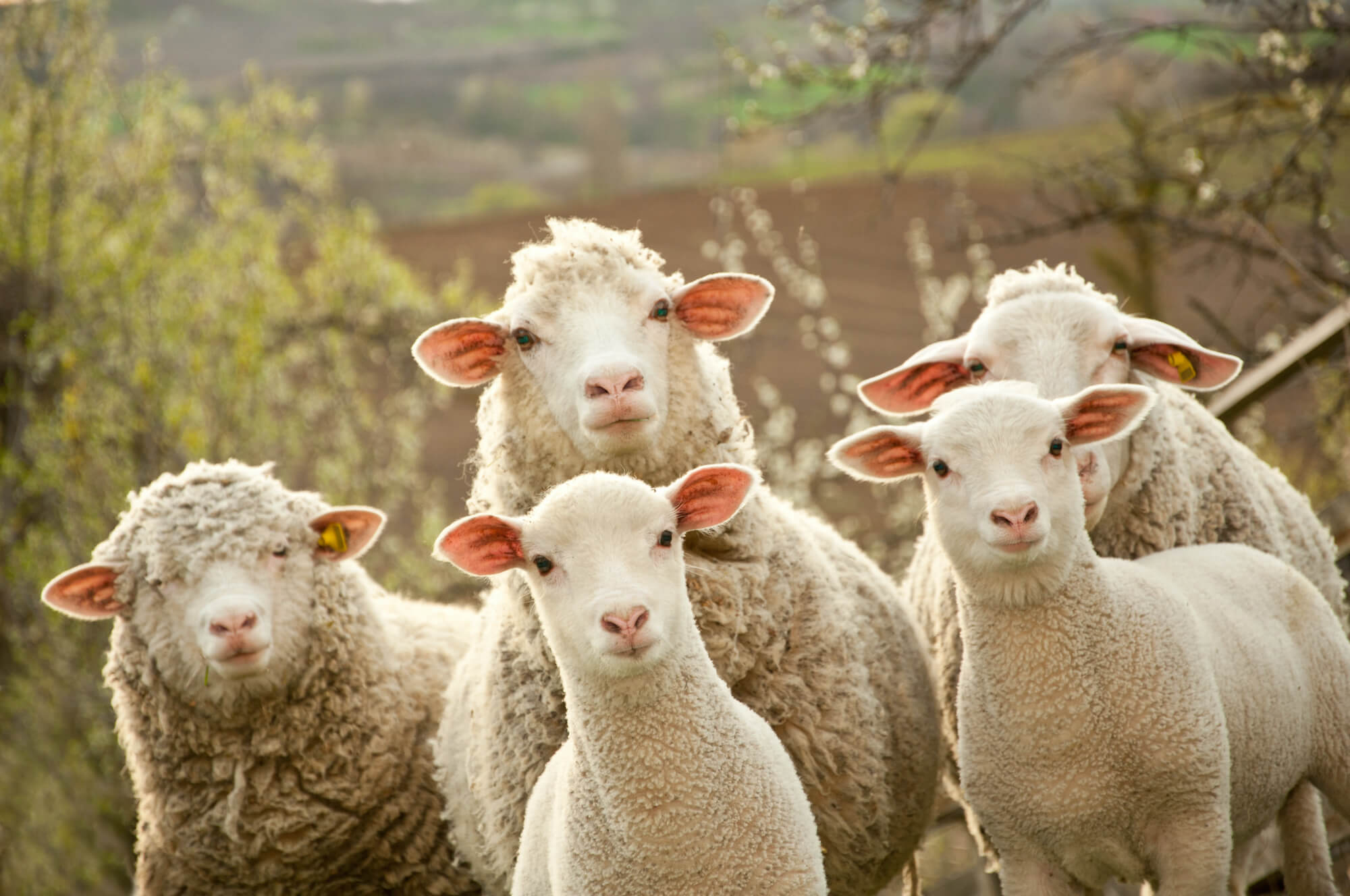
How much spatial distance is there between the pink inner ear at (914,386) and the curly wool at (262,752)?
194 cm

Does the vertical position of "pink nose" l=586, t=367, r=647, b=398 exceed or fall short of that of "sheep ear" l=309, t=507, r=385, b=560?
it exceeds it

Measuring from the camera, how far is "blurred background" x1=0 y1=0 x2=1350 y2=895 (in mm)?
6094

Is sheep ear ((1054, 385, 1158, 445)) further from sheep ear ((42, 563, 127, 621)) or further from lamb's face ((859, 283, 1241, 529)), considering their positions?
sheep ear ((42, 563, 127, 621))

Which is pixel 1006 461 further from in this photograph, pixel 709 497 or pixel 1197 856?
pixel 1197 856

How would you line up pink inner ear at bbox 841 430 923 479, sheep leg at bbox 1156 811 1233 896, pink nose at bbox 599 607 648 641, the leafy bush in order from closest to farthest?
pink nose at bbox 599 607 648 641 → sheep leg at bbox 1156 811 1233 896 → pink inner ear at bbox 841 430 923 479 → the leafy bush

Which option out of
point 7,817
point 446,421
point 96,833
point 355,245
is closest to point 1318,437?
point 355,245

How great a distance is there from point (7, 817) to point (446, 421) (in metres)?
10.4

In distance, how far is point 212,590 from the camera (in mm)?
4121

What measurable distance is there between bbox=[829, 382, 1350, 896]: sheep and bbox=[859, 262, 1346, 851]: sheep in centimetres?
49

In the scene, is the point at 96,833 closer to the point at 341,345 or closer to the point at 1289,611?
the point at 341,345

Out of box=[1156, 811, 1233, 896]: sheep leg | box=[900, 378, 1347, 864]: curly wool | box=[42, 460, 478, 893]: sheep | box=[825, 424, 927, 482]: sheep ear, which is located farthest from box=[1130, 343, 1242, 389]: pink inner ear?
box=[42, 460, 478, 893]: sheep

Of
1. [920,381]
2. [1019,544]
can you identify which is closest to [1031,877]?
[1019,544]

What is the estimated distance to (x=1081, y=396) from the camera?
323 cm

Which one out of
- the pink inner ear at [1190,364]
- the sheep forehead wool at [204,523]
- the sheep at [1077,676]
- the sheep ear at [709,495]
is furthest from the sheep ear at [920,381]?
the sheep forehead wool at [204,523]
